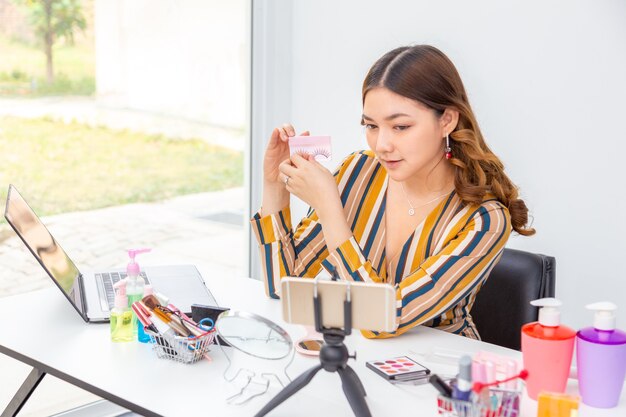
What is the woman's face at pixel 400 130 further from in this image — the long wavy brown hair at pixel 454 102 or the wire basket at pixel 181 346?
the wire basket at pixel 181 346

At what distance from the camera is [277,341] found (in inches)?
48.7

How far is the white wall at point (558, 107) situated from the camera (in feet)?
7.00

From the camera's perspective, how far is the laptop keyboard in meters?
1.71

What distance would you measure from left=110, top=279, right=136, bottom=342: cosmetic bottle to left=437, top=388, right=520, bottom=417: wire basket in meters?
0.67

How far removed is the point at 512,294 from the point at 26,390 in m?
1.08

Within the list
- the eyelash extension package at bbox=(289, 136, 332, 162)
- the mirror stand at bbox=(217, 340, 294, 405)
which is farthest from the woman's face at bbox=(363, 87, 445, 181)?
the mirror stand at bbox=(217, 340, 294, 405)

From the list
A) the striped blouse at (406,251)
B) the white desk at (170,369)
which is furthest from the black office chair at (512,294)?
the white desk at (170,369)

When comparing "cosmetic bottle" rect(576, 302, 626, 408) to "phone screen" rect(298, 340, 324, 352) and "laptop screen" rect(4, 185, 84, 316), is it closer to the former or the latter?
"phone screen" rect(298, 340, 324, 352)

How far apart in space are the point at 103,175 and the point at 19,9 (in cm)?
72

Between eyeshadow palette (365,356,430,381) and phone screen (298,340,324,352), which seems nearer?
eyeshadow palette (365,356,430,381)

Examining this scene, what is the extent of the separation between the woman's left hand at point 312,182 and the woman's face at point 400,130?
0.42 feet

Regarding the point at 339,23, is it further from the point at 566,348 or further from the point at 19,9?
the point at 566,348

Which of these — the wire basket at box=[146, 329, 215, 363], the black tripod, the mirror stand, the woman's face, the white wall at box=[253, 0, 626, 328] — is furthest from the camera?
the white wall at box=[253, 0, 626, 328]

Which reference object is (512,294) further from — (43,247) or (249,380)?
(43,247)
